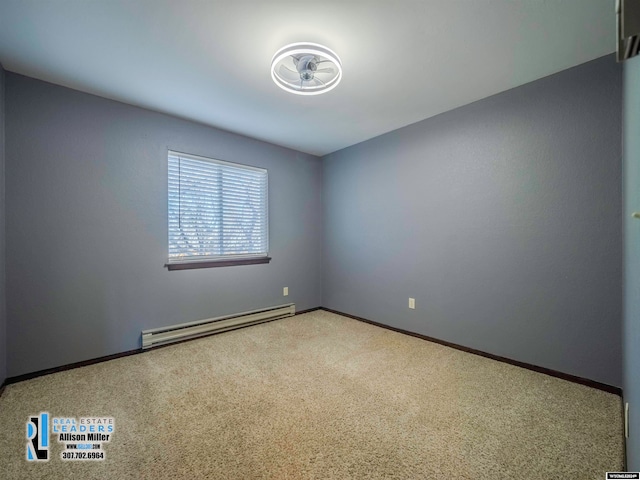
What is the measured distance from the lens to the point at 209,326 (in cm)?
309

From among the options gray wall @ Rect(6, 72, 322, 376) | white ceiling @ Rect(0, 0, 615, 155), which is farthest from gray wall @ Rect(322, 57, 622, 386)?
gray wall @ Rect(6, 72, 322, 376)

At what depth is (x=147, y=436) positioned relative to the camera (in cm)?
152

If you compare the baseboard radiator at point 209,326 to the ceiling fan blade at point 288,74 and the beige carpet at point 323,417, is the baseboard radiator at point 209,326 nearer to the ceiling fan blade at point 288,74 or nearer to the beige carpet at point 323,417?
the beige carpet at point 323,417

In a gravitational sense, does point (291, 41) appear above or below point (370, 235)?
above

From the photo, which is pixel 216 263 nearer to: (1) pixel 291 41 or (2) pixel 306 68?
(2) pixel 306 68

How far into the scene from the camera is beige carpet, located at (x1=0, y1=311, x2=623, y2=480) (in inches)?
52.0

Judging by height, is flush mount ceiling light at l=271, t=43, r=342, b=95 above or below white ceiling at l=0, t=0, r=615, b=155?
below

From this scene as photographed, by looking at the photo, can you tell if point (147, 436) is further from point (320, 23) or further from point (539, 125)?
point (539, 125)

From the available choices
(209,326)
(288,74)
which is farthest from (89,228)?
(288,74)

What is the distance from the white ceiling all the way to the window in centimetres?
76

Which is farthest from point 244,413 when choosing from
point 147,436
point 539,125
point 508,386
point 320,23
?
point 539,125

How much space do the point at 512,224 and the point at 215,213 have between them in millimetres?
3068

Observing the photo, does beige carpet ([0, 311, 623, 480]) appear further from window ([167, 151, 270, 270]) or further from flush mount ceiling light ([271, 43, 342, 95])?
flush mount ceiling light ([271, 43, 342, 95])

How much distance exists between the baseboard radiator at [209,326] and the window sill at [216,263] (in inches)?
24.0
